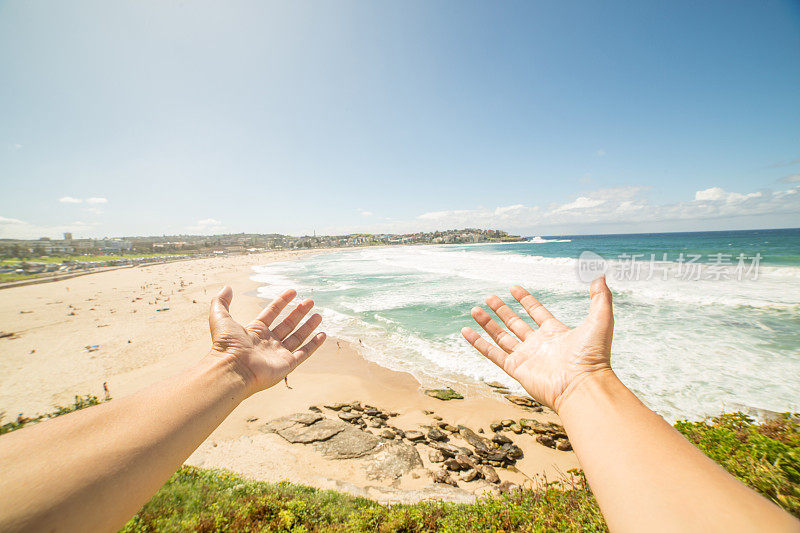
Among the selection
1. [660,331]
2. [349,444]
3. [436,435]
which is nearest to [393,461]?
[349,444]

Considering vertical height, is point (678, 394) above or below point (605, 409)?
below

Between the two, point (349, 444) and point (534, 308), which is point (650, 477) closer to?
point (534, 308)

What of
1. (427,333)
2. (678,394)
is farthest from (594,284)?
(427,333)

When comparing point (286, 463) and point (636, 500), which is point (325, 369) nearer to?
point (286, 463)

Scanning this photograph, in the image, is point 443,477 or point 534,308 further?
point 443,477

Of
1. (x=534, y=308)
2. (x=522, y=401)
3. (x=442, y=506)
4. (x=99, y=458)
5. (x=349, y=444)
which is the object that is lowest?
(x=522, y=401)

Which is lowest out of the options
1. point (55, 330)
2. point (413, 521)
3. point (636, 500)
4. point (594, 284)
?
point (55, 330)

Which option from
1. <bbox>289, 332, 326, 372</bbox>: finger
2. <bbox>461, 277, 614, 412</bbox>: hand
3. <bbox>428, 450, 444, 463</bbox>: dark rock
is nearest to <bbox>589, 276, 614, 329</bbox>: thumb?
<bbox>461, 277, 614, 412</bbox>: hand

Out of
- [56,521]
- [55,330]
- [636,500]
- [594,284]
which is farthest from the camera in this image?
[55,330]
